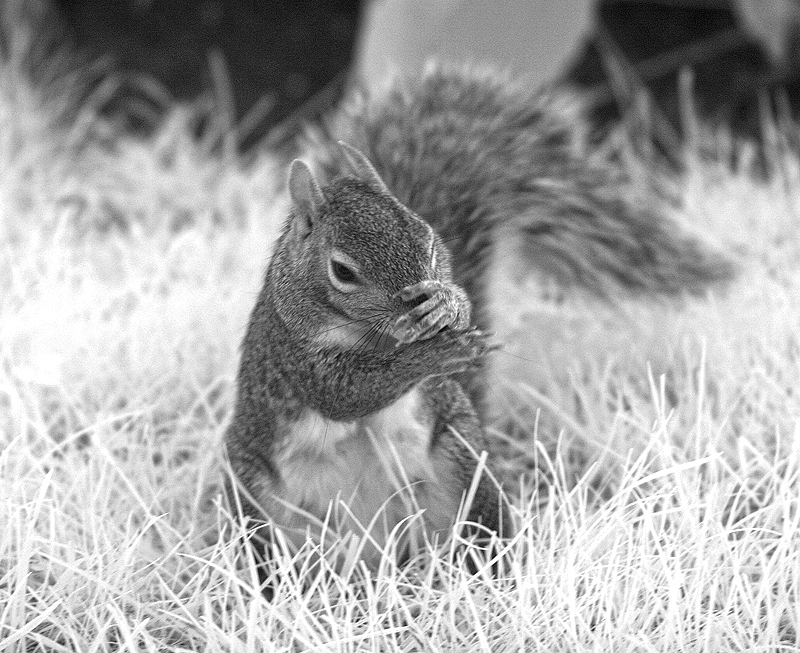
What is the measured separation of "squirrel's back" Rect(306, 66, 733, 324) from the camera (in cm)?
190

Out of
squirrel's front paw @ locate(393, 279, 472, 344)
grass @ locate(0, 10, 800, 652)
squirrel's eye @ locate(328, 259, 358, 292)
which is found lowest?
grass @ locate(0, 10, 800, 652)

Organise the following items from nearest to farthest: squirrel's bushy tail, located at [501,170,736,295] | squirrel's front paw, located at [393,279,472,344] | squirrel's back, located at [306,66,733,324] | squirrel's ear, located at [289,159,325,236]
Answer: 1. squirrel's front paw, located at [393,279,472,344]
2. squirrel's ear, located at [289,159,325,236]
3. squirrel's back, located at [306,66,733,324]
4. squirrel's bushy tail, located at [501,170,736,295]

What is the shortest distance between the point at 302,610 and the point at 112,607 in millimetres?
242

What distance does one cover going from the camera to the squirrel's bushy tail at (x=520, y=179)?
6.25 ft

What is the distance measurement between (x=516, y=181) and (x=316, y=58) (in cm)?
208

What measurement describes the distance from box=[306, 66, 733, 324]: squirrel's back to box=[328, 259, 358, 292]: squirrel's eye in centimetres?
50

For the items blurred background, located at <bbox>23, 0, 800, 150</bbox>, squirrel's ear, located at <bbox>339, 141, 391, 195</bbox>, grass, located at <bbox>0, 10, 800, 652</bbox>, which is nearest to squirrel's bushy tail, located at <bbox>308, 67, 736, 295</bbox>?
grass, located at <bbox>0, 10, 800, 652</bbox>

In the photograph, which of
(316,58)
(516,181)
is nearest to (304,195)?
(516,181)

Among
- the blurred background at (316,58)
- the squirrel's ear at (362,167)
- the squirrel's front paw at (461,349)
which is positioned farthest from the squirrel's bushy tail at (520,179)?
the blurred background at (316,58)

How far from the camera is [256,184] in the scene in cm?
300

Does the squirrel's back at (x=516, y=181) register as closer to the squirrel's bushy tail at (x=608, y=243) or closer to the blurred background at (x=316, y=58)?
the squirrel's bushy tail at (x=608, y=243)

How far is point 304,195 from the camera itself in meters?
1.41

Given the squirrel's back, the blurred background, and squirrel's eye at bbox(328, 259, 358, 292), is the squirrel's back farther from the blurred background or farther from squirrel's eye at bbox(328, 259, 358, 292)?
the blurred background

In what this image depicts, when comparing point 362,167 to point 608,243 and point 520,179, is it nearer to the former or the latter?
point 520,179
